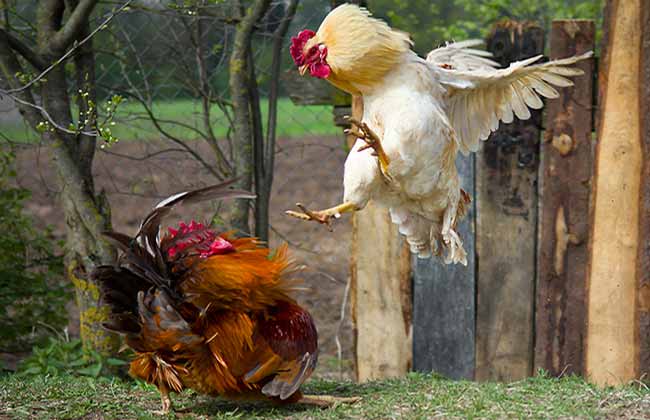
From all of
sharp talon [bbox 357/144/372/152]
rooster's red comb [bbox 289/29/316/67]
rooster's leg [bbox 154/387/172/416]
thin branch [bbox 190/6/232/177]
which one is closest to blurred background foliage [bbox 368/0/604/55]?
thin branch [bbox 190/6/232/177]

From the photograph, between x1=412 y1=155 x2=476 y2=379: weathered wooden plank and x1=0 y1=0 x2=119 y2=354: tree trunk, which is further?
x1=412 y1=155 x2=476 y2=379: weathered wooden plank

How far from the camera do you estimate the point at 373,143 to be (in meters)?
3.50

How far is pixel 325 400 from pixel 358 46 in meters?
1.75

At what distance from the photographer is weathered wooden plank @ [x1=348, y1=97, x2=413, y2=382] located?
562 cm

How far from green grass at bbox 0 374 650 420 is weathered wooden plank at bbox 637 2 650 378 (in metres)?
0.34

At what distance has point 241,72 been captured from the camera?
17.7 ft

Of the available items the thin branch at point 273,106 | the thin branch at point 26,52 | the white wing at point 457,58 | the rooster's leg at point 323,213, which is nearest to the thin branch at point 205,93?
the thin branch at point 273,106

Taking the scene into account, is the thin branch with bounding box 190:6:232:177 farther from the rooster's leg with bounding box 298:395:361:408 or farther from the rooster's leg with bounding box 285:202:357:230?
the rooster's leg with bounding box 285:202:357:230

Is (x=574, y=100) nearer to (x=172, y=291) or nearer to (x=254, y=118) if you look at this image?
(x=254, y=118)

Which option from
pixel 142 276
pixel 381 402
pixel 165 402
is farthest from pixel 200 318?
pixel 381 402

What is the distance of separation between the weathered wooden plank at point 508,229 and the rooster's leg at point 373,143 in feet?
6.63

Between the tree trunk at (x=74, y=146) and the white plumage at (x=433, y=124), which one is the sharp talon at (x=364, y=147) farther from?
the tree trunk at (x=74, y=146)

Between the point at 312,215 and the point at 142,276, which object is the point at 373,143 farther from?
the point at 142,276

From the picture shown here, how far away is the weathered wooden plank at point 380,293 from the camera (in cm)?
562
